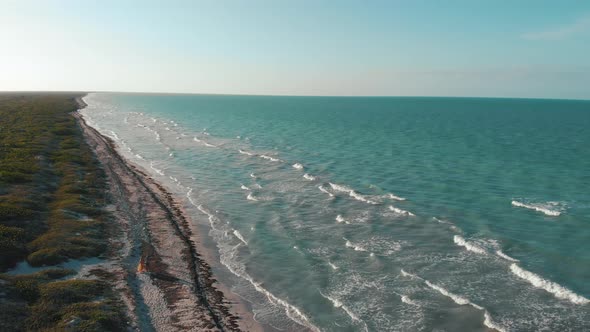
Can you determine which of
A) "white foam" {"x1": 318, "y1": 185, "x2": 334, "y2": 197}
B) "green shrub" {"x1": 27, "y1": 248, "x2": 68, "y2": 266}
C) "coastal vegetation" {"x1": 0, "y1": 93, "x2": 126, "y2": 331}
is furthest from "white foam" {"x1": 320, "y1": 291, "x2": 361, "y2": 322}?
"white foam" {"x1": 318, "y1": 185, "x2": 334, "y2": 197}

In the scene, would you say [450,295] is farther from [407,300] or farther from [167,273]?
[167,273]

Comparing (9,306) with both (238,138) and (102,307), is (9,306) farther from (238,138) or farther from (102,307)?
(238,138)

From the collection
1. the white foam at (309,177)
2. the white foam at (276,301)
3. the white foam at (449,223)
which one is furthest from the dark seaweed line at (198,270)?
the white foam at (449,223)

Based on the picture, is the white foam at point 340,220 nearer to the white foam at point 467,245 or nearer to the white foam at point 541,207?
the white foam at point 467,245

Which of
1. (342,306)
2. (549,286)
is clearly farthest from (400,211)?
(342,306)

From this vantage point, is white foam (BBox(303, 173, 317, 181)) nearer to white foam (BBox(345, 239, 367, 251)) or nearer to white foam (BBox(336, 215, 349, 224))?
white foam (BBox(336, 215, 349, 224))

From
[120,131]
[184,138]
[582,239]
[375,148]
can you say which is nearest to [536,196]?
[582,239]

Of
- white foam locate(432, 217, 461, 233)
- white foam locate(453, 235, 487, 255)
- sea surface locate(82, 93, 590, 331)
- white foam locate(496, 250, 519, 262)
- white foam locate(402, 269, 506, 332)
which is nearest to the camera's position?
white foam locate(402, 269, 506, 332)
